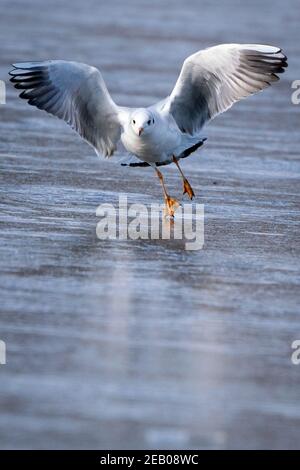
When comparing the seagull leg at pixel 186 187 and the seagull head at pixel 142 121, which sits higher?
the seagull head at pixel 142 121

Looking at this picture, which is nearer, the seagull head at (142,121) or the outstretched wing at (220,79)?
the seagull head at (142,121)

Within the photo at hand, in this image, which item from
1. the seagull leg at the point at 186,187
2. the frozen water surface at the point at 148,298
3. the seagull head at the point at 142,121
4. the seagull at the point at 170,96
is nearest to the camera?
the frozen water surface at the point at 148,298

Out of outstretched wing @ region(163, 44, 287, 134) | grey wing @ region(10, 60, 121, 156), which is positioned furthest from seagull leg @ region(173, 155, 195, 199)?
grey wing @ region(10, 60, 121, 156)

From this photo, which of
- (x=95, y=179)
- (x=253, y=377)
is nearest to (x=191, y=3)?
(x=95, y=179)

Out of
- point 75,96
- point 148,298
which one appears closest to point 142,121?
point 75,96

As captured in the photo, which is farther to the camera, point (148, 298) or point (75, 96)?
point (75, 96)

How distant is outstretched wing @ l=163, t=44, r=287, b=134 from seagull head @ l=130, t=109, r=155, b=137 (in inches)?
21.6

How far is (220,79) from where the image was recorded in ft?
31.0

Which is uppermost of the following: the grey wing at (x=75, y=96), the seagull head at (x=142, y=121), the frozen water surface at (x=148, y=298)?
the grey wing at (x=75, y=96)

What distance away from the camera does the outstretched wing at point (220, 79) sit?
930 centimetres

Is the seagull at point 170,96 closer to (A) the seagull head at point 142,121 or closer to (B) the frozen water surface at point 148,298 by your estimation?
(A) the seagull head at point 142,121

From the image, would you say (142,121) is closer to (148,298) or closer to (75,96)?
(75,96)

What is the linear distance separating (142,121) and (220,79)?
3.16ft

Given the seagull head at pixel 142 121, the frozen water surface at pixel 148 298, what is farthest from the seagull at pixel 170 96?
the frozen water surface at pixel 148 298
